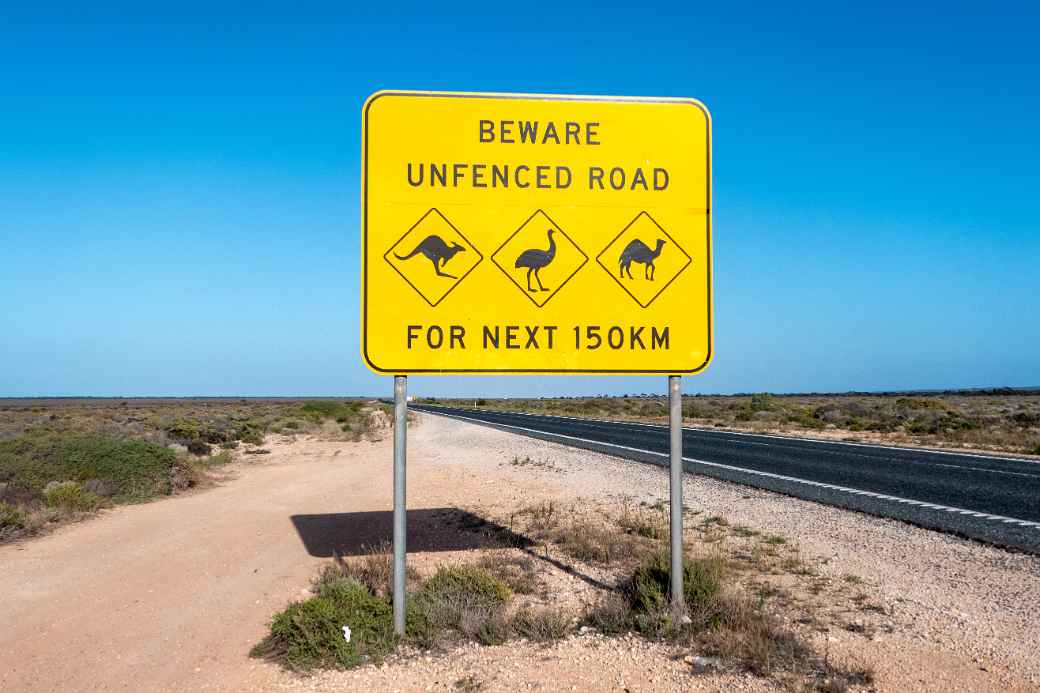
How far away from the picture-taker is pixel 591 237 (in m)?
6.52

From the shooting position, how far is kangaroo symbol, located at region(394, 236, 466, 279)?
243 inches

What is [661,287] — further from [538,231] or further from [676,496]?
[676,496]

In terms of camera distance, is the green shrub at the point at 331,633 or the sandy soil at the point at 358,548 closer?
the sandy soil at the point at 358,548

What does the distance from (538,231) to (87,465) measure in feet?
36.9

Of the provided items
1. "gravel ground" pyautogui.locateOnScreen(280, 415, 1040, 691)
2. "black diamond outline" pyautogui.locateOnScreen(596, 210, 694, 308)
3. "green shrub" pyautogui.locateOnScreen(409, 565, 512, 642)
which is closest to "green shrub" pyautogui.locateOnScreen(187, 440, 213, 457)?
"gravel ground" pyautogui.locateOnScreen(280, 415, 1040, 691)

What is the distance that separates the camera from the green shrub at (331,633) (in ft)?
17.3

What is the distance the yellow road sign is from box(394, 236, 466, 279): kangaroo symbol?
1 centimetres

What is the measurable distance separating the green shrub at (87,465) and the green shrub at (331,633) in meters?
9.23

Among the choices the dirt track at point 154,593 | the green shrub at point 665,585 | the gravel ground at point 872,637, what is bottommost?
the dirt track at point 154,593

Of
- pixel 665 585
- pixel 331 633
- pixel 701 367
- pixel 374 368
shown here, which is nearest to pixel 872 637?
pixel 665 585

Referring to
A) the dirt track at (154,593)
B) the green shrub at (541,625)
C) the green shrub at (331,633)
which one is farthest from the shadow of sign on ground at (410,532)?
the green shrub at (541,625)

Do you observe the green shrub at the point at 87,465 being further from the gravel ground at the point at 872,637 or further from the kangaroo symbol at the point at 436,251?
the kangaroo symbol at the point at 436,251

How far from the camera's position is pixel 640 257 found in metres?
6.44

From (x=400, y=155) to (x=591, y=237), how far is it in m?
1.73
